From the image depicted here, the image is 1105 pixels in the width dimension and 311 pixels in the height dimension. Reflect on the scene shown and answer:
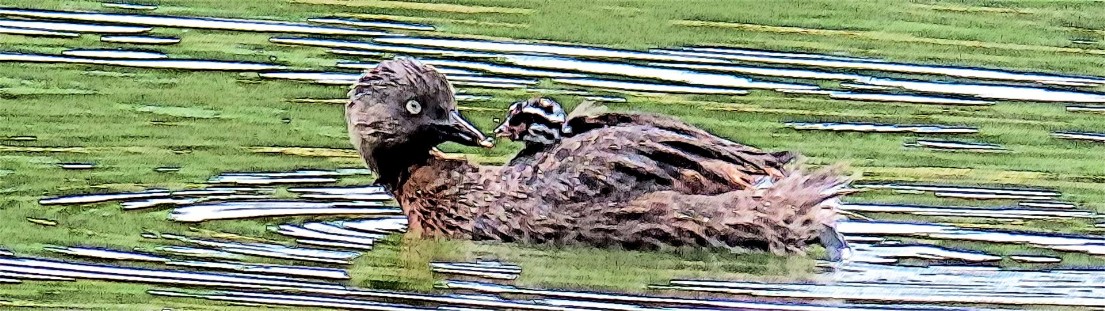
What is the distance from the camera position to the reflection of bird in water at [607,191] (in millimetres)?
2848

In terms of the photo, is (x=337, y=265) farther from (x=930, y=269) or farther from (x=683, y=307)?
(x=930, y=269)

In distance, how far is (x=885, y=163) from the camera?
319 cm

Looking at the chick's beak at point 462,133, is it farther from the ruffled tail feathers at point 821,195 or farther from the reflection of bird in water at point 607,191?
the ruffled tail feathers at point 821,195

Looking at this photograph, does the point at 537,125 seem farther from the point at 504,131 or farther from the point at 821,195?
the point at 821,195

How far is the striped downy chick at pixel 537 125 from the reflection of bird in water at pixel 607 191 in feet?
0.09

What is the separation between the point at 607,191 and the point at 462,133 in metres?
0.24

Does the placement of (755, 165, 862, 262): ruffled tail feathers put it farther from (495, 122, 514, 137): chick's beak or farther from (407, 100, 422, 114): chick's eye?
(407, 100, 422, 114): chick's eye

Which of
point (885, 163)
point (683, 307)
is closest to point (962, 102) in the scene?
point (885, 163)

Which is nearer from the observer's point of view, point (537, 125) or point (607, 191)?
point (607, 191)

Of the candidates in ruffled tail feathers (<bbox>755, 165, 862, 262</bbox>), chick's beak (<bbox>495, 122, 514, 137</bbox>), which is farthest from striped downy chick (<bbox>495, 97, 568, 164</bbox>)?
ruffled tail feathers (<bbox>755, 165, 862, 262</bbox>)

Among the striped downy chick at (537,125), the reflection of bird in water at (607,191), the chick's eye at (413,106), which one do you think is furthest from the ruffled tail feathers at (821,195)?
the chick's eye at (413,106)

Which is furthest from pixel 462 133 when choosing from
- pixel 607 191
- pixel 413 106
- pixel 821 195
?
pixel 821 195

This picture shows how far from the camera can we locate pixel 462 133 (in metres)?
2.95

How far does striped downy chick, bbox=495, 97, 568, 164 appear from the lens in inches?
117
